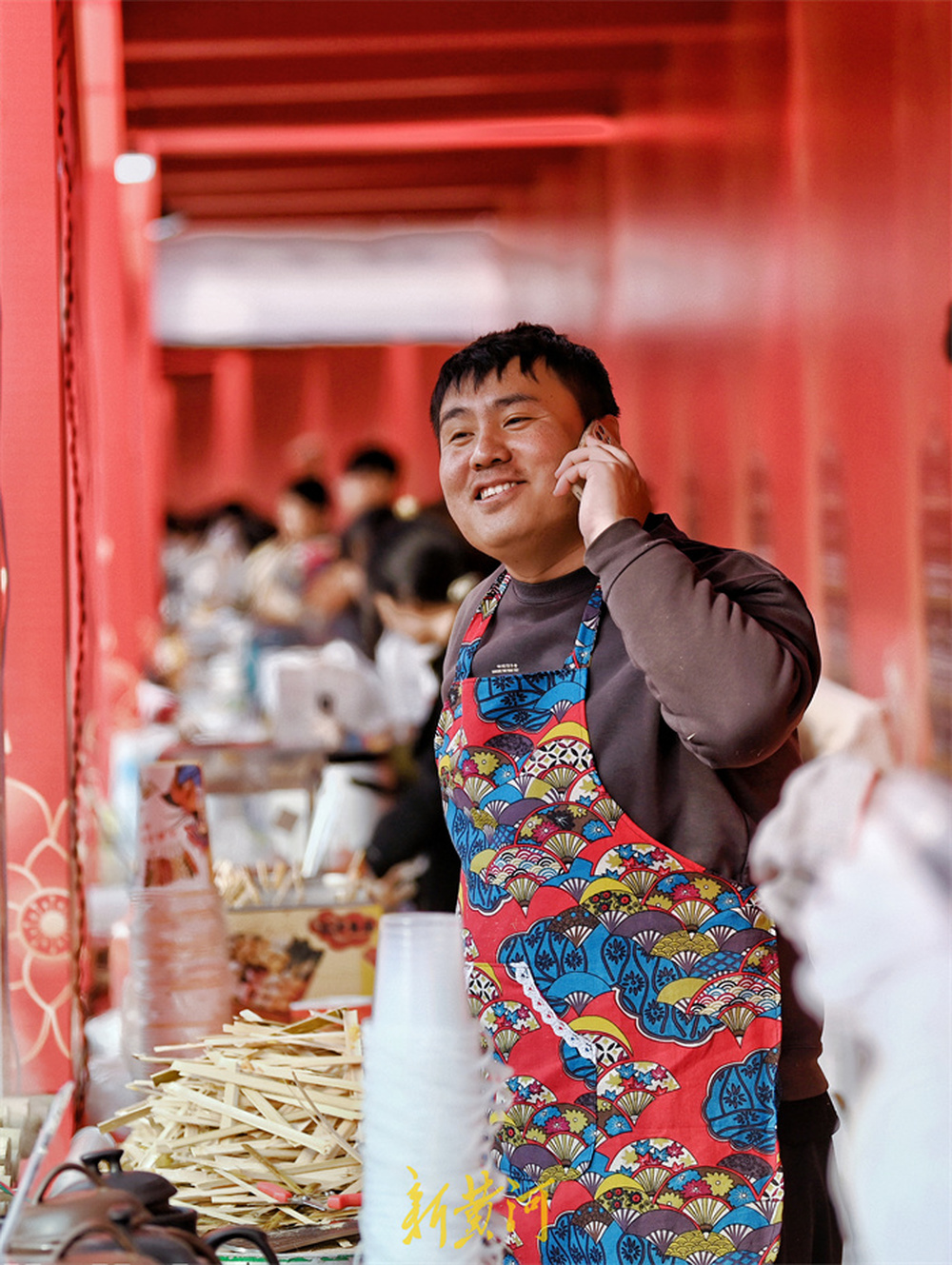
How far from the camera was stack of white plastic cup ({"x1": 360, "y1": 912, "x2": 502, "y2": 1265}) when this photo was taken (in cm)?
104

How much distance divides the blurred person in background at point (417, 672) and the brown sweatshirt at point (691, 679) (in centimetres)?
124

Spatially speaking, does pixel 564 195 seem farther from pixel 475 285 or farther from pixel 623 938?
pixel 623 938

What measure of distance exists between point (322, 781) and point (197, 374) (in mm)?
13681

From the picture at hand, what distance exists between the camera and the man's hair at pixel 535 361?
146 cm

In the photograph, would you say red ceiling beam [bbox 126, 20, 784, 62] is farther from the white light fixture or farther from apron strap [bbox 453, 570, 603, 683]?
apron strap [bbox 453, 570, 603, 683]

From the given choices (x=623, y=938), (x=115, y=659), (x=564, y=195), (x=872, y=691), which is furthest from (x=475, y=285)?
(x=623, y=938)

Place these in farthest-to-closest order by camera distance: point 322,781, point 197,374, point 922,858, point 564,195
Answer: point 197,374 → point 564,195 → point 322,781 → point 922,858

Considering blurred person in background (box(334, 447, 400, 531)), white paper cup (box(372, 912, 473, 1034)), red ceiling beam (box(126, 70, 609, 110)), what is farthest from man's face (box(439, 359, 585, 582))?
red ceiling beam (box(126, 70, 609, 110))

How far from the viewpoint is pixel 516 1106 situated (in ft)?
4.34

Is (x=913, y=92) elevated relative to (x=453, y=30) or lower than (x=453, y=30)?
lower

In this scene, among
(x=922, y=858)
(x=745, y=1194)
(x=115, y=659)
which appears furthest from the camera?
(x=115, y=659)

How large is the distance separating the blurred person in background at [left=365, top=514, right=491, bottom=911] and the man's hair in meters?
1.21

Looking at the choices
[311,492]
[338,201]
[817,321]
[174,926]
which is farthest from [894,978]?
[338,201]

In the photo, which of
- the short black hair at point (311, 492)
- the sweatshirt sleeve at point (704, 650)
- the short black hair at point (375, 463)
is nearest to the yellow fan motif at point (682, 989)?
the sweatshirt sleeve at point (704, 650)
